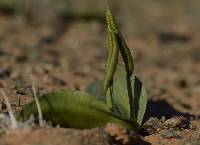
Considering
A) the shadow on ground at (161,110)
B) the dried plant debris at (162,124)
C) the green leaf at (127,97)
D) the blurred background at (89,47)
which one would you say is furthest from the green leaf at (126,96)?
the blurred background at (89,47)

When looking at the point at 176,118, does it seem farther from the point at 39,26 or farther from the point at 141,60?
the point at 39,26

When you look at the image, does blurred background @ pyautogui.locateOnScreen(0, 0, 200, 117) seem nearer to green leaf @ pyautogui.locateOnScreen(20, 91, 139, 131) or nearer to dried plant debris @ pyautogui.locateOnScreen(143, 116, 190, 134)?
dried plant debris @ pyautogui.locateOnScreen(143, 116, 190, 134)

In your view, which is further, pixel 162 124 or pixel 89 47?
pixel 89 47

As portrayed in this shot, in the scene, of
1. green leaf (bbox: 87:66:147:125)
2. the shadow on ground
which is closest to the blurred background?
the shadow on ground

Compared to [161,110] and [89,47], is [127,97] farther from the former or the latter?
[89,47]

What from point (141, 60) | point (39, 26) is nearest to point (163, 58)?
point (141, 60)

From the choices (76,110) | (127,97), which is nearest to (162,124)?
(127,97)
